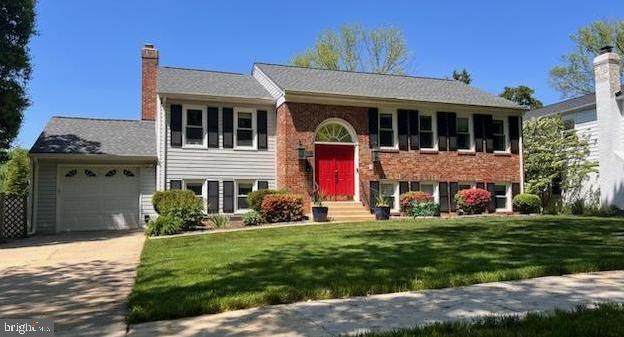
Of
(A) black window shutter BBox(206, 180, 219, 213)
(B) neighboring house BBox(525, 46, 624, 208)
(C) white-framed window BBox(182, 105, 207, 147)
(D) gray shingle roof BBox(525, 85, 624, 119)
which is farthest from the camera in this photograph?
(D) gray shingle roof BBox(525, 85, 624, 119)

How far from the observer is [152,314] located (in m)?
4.99

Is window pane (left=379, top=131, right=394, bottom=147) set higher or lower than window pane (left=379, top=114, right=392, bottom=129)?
lower

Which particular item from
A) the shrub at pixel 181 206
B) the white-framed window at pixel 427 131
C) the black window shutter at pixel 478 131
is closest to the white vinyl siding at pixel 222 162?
the shrub at pixel 181 206

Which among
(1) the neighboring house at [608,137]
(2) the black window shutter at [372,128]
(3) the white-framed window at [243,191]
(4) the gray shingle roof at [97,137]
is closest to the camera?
(4) the gray shingle roof at [97,137]

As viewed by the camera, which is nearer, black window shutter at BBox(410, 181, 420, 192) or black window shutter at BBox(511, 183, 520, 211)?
black window shutter at BBox(410, 181, 420, 192)

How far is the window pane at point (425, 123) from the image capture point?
71.1 feet

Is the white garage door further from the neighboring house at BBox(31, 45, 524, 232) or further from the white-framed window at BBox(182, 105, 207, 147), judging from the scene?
the white-framed window at BBox(182, 105, 207, 147)

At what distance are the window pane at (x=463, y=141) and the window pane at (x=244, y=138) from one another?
8868mm

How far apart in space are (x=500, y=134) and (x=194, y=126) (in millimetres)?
13158

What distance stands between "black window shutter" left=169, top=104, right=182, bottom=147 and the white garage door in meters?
1.96

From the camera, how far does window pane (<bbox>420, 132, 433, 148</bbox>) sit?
2153 cm

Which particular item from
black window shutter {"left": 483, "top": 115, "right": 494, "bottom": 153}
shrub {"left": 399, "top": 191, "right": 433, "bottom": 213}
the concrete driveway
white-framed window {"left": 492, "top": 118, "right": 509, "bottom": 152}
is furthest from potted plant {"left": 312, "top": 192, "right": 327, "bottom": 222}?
white-framed window {"left": 492, "top": 118, "right": 509, "bottom": 152}

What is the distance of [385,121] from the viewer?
2109cm

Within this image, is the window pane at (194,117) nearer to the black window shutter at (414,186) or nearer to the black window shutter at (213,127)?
the black window shutter at (213,127)
